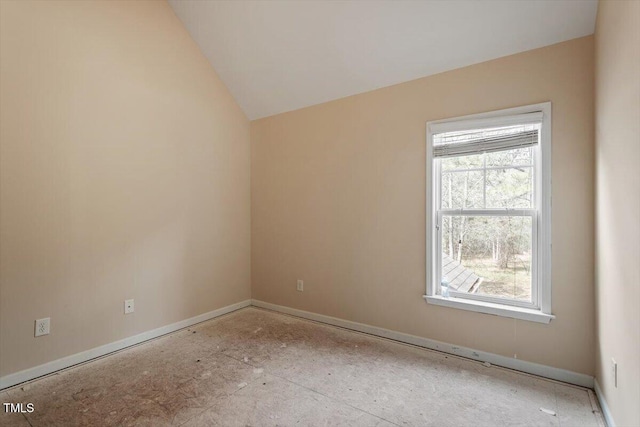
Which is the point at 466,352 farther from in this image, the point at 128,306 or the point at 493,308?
the point at 128,306

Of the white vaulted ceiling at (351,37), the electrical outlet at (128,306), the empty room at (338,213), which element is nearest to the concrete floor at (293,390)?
the empty room at (338,213)

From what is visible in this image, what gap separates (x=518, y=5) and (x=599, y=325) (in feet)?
7.28

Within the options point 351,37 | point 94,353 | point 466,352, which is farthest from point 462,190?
point 94,353

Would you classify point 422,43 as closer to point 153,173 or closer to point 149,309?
point 153,173

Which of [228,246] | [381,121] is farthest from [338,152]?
[228,246]

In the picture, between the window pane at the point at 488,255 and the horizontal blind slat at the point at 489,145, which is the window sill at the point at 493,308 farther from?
the horizontal blind slat at the point at 489,145

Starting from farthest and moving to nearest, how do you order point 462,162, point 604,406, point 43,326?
point 462,162
point 43,326
point 604,406

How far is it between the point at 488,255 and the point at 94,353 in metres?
3.39

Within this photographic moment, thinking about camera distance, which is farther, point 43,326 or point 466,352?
point 466,352

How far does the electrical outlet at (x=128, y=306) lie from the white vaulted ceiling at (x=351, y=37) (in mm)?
2555

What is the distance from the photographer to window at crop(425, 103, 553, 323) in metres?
2.39

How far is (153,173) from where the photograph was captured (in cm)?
312

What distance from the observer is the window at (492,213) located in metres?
2.39

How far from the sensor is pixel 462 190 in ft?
9.05
